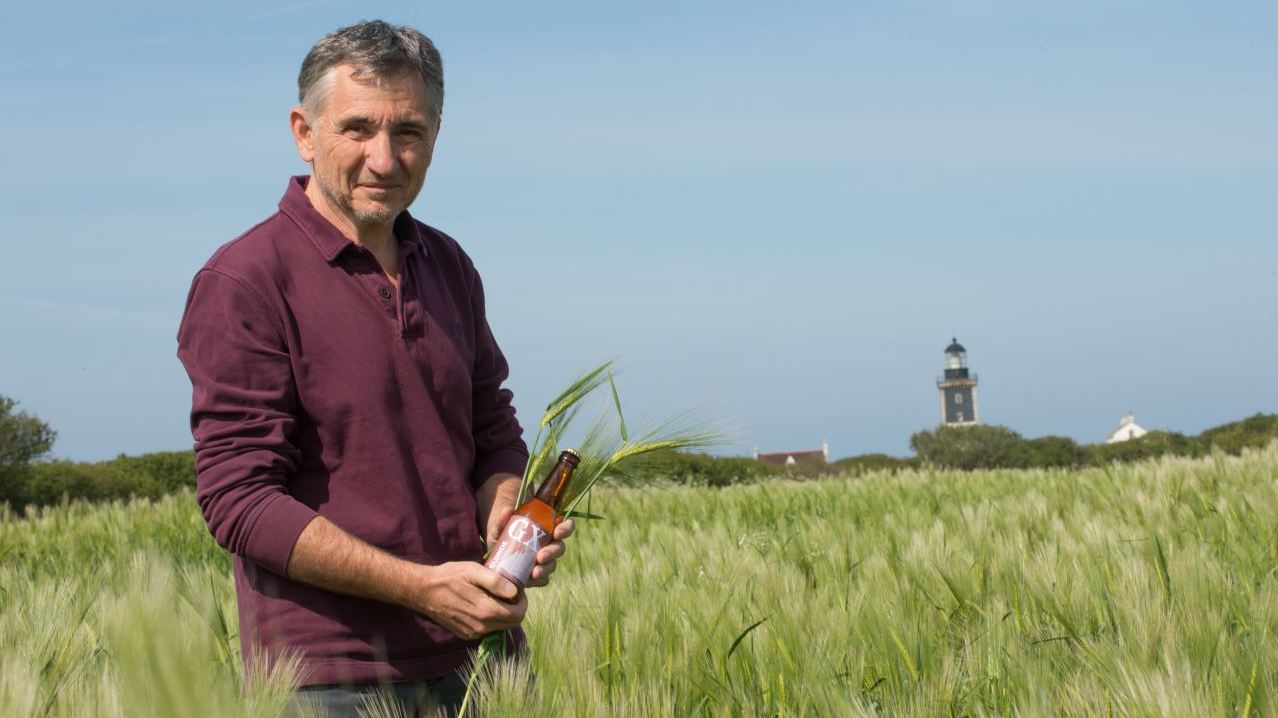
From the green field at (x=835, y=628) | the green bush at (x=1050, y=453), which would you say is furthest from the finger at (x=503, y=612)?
the green bush at (x=1050, y=453)

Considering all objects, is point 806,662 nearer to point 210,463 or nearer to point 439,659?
point 439,659

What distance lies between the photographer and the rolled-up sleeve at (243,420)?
97.1 inches

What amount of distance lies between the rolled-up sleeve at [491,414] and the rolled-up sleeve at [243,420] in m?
0.58

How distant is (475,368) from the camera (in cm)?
309

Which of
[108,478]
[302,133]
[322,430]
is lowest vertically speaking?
[322,430]

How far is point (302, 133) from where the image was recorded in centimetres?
277

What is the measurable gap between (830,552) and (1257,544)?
1802mm

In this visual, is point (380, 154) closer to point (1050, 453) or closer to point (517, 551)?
point (517, 551)

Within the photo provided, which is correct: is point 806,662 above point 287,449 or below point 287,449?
below

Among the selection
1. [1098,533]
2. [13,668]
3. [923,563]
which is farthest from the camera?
[1098,533]

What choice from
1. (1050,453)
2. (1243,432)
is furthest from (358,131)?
(1050,453)

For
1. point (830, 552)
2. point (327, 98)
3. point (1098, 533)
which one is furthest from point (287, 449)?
point (1098, 533)

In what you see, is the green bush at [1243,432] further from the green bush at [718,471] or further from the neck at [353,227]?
the neck at [353,227]

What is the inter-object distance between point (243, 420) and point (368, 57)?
0.81m
